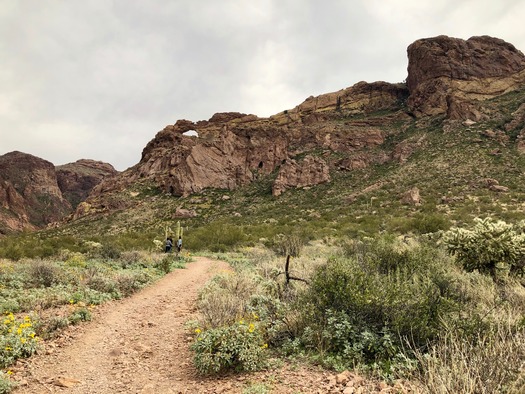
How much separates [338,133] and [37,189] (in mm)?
127444

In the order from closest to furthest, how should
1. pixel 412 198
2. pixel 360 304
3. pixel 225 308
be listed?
pixel 360 304 < pixel 225 308 < pixel 412 198

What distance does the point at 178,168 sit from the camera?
61.5 meters

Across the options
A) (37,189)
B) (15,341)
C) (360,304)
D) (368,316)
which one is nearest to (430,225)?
(368,316)

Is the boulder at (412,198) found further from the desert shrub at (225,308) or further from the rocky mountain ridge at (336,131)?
the desert shrub at (225,308)

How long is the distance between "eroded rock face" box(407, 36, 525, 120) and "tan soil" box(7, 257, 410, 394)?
5792cm

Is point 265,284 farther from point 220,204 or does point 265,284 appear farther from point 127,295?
point 220,204

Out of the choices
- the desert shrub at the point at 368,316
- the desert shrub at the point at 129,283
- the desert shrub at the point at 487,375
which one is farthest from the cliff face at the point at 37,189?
the desert shrub at the point at 487,375

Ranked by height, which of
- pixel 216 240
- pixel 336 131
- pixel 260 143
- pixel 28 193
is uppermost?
pixel 336 131

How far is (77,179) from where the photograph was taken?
160 meters

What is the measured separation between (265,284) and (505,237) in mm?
6465

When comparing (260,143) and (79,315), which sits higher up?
(260,143)

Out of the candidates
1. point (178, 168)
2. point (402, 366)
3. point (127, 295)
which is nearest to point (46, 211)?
point (178, 168)

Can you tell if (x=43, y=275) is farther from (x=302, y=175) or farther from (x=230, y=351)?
(x=302, y=175)

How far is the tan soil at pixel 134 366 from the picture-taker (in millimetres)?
4191
